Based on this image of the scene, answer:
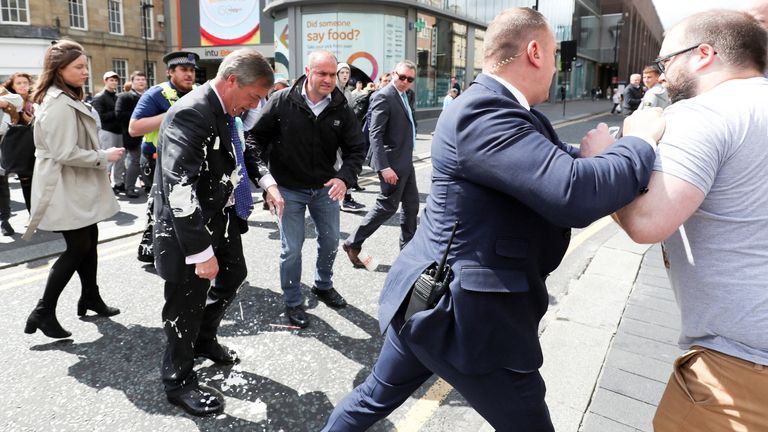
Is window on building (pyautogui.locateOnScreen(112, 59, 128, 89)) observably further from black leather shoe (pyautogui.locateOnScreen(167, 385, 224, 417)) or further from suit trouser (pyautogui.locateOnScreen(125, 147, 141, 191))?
black leather shoe (pyautogui.locateOnScreen(167, 385, 224, 417))

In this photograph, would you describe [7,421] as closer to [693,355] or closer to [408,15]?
[693,355]

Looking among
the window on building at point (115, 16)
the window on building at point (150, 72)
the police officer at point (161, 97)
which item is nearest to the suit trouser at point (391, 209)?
the police officer at point (161, 97)

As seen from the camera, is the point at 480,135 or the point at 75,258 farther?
the point at 75,258

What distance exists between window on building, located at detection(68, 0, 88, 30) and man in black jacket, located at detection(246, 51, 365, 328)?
103 ft

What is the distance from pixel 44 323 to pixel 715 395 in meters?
3.75

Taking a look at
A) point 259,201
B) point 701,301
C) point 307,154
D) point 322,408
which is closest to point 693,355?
point 701,301

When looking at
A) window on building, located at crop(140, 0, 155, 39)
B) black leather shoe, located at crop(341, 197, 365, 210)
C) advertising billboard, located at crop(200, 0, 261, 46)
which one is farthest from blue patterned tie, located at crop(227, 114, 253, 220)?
window on building, located at crop(140, 0, 155, 39)

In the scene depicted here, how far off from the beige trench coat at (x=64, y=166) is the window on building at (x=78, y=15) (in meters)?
30.8

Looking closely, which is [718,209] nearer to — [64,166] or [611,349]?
[611,349]

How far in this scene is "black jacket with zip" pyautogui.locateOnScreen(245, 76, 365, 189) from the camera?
379 cm

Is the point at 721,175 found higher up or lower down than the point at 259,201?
higher up

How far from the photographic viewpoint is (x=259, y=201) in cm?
788

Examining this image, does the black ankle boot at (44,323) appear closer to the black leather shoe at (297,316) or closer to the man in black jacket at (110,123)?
the black leather shoe at (297,316)

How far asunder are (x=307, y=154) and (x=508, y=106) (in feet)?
8.37
